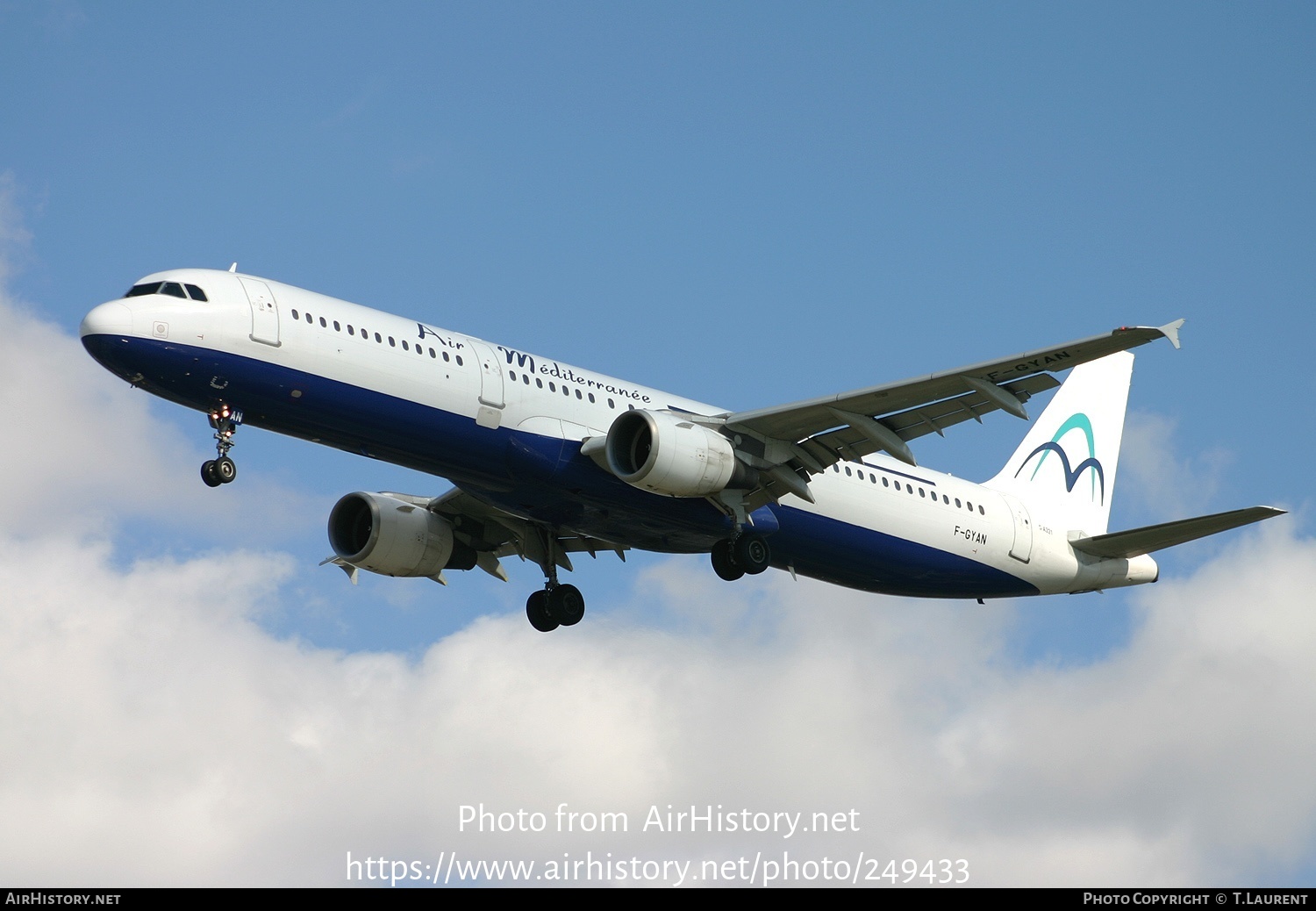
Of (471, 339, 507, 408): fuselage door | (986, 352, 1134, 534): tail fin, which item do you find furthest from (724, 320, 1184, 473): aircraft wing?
(986, 352, 1134, 534): tail fin

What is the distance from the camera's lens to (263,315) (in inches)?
1308

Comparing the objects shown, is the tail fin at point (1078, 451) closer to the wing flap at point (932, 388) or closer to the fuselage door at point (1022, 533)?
the fuselage door at point (1022, 533)

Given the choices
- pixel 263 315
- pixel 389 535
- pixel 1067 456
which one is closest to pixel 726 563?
pixel 389 535

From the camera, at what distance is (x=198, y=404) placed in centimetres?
3325

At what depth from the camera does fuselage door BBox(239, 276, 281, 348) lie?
33000mm

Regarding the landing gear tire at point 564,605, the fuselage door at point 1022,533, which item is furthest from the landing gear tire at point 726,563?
the fuselage door at point 1022,533

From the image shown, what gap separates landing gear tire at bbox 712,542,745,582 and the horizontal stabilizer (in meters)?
10.4

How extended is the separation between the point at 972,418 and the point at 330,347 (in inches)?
520

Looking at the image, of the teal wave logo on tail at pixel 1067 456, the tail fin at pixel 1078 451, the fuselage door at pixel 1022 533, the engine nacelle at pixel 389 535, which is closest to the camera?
the engine nacelle at pixel 389 535

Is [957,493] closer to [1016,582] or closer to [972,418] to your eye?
[1016,582]

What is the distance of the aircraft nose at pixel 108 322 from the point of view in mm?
32156

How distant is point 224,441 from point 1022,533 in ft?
65.6

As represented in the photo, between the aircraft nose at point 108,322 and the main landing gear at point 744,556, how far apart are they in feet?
43.8
